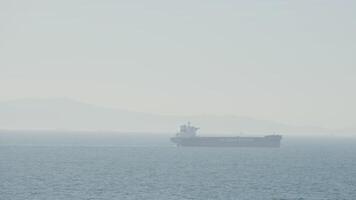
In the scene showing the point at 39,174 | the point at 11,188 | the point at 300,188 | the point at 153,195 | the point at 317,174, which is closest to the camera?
the point at 153,195

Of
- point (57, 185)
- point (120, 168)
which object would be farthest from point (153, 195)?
point (120, 168)

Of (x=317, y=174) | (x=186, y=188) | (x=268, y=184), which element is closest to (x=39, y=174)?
(x=186, y=188)

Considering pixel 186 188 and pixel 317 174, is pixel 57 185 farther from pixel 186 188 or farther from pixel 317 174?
pixel 317 174

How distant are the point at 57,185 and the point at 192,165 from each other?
45.8 meters

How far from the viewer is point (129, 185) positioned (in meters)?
93.3

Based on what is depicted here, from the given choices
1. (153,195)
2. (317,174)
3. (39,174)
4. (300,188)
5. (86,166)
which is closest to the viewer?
(153,195)

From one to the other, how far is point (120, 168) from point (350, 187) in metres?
44.4

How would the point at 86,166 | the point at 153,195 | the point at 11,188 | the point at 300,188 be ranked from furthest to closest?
the point at 86,166, the point at 300,188, the point at 11,188, the point at 153,195

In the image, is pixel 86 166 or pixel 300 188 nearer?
pixel 300 188

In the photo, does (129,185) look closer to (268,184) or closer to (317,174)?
(268,184)

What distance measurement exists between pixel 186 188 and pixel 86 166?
42113mm

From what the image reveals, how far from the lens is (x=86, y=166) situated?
422ft

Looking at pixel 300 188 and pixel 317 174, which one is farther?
pixel 317 174

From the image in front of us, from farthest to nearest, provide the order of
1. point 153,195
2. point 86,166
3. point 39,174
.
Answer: point 86,166 → point 39,174 → point 153,195
